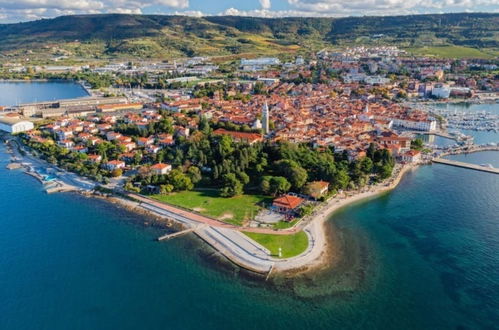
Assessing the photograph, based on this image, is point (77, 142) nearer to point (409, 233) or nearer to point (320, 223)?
point (320, 223)

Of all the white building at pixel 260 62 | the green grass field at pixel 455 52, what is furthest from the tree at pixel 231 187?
the green grass field at pixel 455 52

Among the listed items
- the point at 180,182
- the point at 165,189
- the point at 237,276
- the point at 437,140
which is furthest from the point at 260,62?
the point at 237,276

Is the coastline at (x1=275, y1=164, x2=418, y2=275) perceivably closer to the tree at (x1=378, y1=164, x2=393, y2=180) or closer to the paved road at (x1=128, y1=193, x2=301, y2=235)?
the tree at (x1=378, y1=164, x2=393, y2=180)

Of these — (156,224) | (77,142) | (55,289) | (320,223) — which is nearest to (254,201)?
(320,223)

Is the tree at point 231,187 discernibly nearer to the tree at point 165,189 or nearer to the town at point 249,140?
the town at point 249,140

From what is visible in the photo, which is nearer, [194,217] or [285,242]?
[285,242]

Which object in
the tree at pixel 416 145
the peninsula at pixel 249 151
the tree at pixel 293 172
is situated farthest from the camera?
the tree at pixel 416 145

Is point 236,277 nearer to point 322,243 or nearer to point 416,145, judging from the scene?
point 322,243
